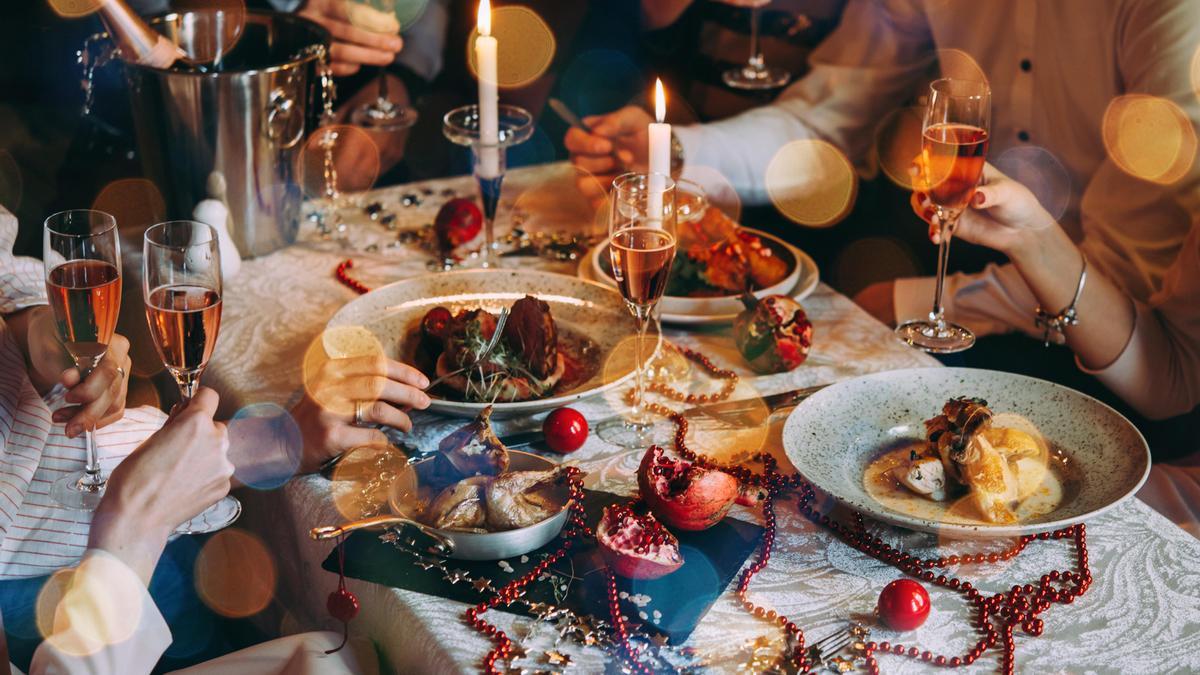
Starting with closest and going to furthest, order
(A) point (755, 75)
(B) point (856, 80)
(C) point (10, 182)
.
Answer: (B) point (856, 80) → (A) point (755, 75) → (C) point (10, 182)

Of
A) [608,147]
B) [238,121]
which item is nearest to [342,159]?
[238,121]

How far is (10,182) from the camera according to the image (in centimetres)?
277

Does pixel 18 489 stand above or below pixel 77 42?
below

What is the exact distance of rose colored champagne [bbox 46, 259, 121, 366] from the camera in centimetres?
112

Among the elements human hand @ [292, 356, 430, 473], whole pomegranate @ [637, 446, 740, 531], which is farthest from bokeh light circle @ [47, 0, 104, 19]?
whole pomegranate @ [637, 446, 740, 531]

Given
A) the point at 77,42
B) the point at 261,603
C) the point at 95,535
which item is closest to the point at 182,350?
the point at 95,535

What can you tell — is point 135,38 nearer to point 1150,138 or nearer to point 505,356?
point 505,356

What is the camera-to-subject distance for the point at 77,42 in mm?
2629

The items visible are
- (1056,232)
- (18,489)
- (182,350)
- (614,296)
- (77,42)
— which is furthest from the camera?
(77,42)

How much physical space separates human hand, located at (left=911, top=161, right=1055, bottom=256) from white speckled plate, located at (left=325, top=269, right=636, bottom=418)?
43cm

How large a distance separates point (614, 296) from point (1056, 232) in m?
0.66

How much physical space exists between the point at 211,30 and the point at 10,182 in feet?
4.50

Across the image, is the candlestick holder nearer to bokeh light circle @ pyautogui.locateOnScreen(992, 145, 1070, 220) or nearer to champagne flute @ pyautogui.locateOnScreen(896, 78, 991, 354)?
champagne flute @ pyautogui.locateOnScreen(896, 78, 991, 354)

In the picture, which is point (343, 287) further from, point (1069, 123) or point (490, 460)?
point (1069, 123)
